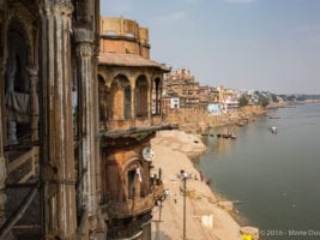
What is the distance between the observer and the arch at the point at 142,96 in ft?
45.0

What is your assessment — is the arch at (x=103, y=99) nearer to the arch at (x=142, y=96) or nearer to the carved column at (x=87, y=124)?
the arch at (x=142, y=96)

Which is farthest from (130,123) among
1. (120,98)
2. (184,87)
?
(184,87)

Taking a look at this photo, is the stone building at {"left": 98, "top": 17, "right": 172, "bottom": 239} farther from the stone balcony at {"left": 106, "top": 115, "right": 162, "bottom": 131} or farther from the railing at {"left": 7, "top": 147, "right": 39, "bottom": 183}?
the railing at {"left": 7, "top": 147, "right": 39, "bottom": 183}

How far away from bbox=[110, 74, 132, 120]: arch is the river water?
18.5m

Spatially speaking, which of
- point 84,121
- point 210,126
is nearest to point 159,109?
point 84,121

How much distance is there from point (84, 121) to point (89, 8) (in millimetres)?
1440

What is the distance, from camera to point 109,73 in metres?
12.7

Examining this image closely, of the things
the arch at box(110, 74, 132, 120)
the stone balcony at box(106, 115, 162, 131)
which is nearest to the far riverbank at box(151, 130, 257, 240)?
the stone balcony at box(106, 115, 162, 131)

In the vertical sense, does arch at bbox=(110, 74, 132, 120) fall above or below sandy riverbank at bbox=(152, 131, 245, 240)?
above

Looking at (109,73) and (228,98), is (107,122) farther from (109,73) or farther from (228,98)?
(228,98)

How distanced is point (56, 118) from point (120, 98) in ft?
31.5

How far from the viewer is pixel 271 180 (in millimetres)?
46438

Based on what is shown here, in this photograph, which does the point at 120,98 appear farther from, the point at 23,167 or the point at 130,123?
the point at 23,167

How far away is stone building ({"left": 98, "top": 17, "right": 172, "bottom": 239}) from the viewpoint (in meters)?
12.7
